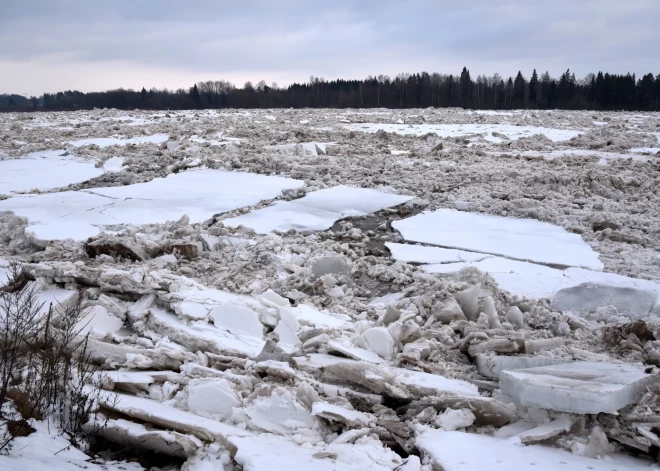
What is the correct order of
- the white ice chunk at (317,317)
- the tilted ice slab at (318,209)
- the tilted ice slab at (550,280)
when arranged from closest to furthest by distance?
the white ice chunk at (317,317), the tilted ice slab at (550,280), the tilted ice slab at (318,209)

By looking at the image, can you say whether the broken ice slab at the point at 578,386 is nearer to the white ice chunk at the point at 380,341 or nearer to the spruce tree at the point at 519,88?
the white ice chunk at the point at 380,341

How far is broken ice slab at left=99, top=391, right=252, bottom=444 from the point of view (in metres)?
2.53

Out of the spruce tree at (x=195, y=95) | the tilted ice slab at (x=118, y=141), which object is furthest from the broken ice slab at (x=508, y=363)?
the spruce tree at (x=195, y=95)

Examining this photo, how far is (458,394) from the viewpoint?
2.91 metres

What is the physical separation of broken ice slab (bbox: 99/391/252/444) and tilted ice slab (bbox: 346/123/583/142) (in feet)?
45.4

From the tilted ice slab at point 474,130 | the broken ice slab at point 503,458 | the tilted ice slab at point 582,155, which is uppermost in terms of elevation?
the tilted ice slab at point 474,130

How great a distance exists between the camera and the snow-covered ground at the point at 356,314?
2529mm

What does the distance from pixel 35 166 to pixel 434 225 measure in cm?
818

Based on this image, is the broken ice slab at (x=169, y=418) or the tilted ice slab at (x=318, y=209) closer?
the broken ice slab at (x=169, y=418)

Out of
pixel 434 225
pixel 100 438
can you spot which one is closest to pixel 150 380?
pixel 100 438

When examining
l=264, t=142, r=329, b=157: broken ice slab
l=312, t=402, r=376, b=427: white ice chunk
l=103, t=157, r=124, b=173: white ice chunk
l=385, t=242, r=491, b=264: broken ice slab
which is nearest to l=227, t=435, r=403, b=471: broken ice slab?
l=312, t=402, r=376, b=427: white ice chunk

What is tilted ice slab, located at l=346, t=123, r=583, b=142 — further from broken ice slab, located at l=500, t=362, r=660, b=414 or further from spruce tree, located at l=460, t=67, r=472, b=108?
spruce tree, located at l=460, t=67, r=472, b=108

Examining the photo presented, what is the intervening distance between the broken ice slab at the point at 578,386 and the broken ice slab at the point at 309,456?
770 mm

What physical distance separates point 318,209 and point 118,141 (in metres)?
9.05
